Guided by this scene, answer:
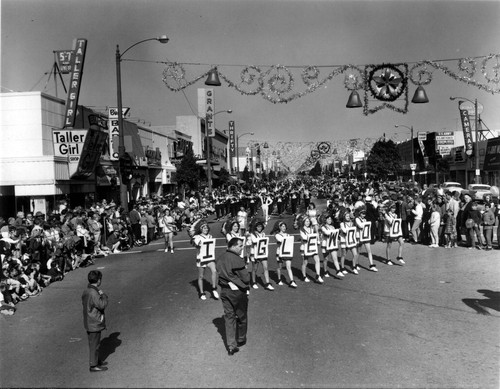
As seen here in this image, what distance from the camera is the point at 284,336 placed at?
25.0 feet

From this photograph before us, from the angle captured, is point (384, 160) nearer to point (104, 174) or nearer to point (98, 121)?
point (104, 174)

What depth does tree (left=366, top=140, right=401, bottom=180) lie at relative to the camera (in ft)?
248

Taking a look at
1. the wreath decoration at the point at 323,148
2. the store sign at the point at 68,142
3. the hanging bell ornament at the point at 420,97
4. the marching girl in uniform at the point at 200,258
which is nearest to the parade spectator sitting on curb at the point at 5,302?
the marching girl in uniform at the point at 200,258

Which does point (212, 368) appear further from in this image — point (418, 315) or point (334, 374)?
point (418, 315)

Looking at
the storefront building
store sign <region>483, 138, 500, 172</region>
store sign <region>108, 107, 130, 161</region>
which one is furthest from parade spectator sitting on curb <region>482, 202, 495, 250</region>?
store sign <region>483, 138, 500, 172</region>

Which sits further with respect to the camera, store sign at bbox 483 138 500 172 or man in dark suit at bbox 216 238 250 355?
store sign at bbox 483 138 500 172

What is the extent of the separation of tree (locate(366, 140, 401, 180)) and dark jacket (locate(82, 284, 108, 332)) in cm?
7275

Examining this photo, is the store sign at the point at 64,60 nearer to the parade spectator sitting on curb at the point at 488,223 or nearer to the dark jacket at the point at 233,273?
the parade spectator sitting on curb at the point at 488,223

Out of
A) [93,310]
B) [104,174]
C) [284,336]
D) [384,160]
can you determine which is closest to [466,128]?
[104,174]

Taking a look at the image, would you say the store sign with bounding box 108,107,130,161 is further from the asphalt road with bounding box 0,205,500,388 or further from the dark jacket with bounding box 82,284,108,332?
the dark jacket with bounding box 82,284,108,332

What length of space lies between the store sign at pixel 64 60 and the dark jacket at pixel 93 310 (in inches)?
842

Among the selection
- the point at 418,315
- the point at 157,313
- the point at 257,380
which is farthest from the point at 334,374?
the point at 157,313

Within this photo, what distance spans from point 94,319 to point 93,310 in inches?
5.0

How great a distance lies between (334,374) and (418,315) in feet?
10.9
